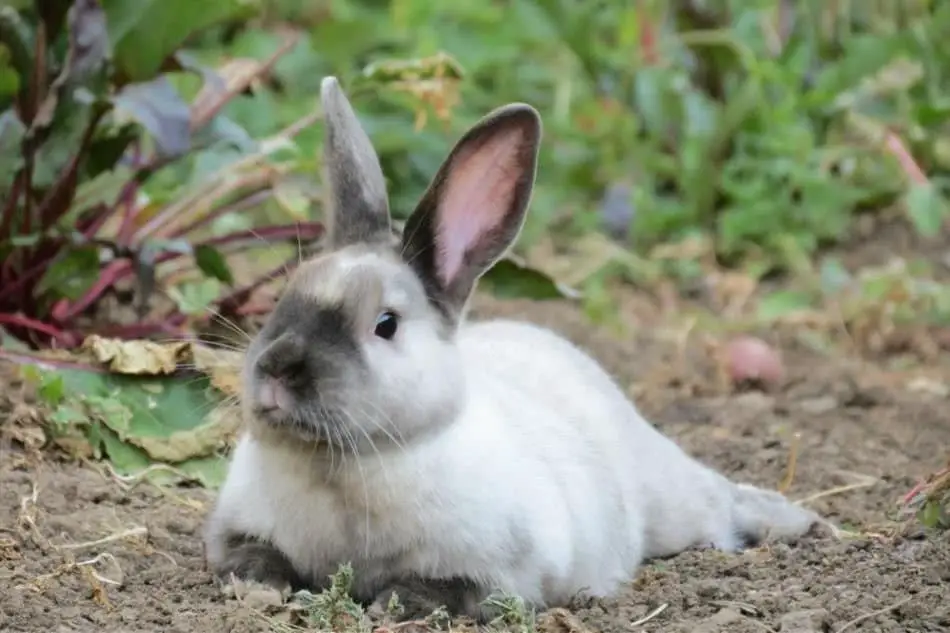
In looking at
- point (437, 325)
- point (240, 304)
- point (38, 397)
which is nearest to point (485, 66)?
point (240, 304)

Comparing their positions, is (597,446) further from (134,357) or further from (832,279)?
(832,279)

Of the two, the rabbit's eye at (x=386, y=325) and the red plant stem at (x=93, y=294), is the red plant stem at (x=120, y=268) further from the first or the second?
the rabbit's eye at (x=386, y=325)

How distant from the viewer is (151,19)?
5.01m

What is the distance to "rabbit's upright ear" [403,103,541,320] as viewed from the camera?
3770 millimetres

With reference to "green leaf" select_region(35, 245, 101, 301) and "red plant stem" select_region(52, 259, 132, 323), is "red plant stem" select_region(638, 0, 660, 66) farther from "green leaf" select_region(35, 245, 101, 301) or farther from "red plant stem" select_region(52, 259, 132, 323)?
"green leaf" select_region(35, 245, 101, 301)

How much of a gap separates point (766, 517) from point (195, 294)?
2095 millimetres

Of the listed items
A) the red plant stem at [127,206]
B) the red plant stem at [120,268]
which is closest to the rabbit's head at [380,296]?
the red plant stem at [120,268]

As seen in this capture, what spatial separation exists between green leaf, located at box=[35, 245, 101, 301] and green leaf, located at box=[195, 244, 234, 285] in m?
0.30

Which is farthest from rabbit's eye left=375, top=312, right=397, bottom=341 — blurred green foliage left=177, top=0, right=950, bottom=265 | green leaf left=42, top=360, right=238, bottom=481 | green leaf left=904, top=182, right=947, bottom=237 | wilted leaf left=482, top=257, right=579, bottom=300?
green leaf left=904, top=182, right=947, bottom=237

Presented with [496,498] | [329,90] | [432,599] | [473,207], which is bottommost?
[432,599]

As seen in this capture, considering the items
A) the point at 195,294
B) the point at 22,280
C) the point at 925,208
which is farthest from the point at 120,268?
the point at 925,208

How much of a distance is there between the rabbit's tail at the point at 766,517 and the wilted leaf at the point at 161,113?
178 centimetres

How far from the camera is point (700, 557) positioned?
4.15 meters

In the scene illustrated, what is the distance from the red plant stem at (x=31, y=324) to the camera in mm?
4988
